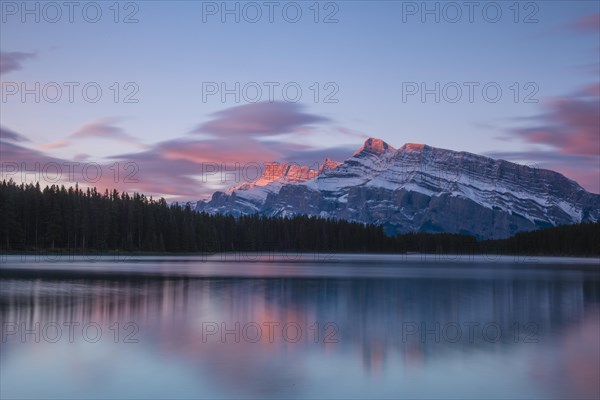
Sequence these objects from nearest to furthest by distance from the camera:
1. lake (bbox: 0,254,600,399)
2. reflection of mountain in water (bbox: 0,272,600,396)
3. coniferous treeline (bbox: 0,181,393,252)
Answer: lake (bbox: 0,254,600,399) → reflection of mountain in water (bbox: 0,272,600,396) → coniferous treeline (bbox: 0,181,393,252)

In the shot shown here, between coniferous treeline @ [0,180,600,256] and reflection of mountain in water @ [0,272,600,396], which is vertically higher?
coniferous treeline @ [0,180,600,256]

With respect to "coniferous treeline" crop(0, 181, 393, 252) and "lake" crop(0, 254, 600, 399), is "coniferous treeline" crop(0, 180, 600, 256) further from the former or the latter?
"lake" crop(0, 254, 600, 399)

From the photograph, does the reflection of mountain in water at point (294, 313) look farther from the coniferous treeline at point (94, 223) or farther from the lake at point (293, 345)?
the coniferous treeline at point (94, 223)

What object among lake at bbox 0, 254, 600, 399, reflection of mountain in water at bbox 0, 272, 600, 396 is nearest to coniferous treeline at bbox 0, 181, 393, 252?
reflection of mountain in water at bbox 0, 272, 600, 396

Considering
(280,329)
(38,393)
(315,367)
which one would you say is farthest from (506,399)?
(280,329)

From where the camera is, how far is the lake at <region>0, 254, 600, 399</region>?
15.5m

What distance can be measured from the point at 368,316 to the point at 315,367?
41.1 ft

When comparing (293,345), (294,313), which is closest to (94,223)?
(294,313)

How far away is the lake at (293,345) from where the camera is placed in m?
15.5

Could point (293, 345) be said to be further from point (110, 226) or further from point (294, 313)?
point (110, 226)

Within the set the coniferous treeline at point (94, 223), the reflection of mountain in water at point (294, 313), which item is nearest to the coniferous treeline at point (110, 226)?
the coniferous treeline at point (94, 223)

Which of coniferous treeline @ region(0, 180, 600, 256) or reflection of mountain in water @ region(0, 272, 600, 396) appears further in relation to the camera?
coniferous treeline @ region(0, 180, 600, 256)

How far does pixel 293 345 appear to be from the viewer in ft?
70.7

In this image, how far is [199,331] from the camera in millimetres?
24609
